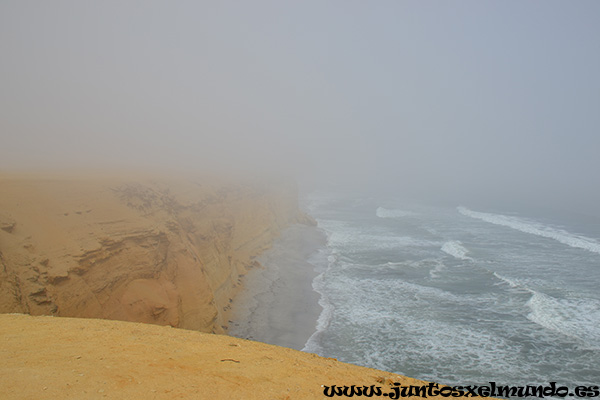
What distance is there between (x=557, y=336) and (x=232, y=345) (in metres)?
16.0

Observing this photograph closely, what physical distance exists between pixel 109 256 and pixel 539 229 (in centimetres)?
4275

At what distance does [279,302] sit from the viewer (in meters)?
19.5

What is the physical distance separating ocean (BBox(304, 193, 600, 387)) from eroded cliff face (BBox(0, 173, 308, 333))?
5872 millimetres

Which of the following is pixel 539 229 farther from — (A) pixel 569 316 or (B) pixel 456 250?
(A) pixel 569 316

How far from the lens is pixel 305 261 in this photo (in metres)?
27.0

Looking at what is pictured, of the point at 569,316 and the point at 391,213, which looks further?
the point at 391,213

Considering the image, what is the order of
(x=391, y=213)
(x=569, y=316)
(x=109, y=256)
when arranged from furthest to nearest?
(x=391, y=213) < (x=569, y=316) < (x=109, y=256)

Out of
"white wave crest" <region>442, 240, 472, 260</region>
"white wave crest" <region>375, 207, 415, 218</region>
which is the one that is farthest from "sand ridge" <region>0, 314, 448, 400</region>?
"white wave crest" <region>375, 207, 415, 218</region>

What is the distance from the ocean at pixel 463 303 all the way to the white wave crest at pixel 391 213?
811cm

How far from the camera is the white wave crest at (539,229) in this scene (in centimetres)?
3316

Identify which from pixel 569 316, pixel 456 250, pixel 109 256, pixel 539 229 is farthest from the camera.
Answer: pixel 539 229

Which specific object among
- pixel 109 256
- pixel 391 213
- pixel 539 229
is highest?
pixel 109 256

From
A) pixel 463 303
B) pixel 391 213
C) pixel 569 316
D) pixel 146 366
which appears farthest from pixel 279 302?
pixel 391 213

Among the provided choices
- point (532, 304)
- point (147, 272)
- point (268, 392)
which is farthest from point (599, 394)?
point (147, 272)
